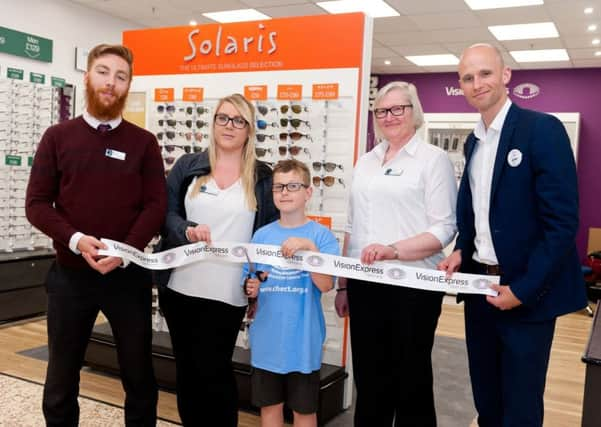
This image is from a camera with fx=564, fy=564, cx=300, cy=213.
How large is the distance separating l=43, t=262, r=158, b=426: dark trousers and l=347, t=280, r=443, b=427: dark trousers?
35.0 inches

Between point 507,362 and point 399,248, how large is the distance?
1.83ft

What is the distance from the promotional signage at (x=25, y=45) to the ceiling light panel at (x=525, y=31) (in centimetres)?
560

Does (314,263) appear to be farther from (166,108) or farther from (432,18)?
(432,18)

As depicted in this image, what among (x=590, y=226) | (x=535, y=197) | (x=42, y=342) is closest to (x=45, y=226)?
(x=535, y=197)

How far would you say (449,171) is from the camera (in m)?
2.24

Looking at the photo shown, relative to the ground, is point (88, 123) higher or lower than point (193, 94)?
lower

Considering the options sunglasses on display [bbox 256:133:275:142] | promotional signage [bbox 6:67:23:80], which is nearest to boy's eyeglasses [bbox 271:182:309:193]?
sunglasses on display [bbox 256:133:275:142]

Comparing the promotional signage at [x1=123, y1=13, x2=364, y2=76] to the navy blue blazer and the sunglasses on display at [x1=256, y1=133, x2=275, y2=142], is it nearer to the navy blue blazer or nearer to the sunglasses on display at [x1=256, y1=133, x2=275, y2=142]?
the sunglasses on display at [x1=256, y1=133, x2=275, y2=142]

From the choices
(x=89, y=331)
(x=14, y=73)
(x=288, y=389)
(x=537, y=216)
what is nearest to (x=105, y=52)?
(x=89, y=331)

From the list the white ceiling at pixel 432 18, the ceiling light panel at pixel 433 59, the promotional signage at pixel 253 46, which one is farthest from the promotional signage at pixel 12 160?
the ceiling light panel at pixel 433 59

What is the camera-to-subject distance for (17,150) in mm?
6059

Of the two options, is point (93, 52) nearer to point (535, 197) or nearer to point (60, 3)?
point (535, 197)

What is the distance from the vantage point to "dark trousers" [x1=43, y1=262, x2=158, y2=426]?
2.29m

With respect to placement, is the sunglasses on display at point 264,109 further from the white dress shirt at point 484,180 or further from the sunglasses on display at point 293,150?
the white dress shirt at point 484,180
